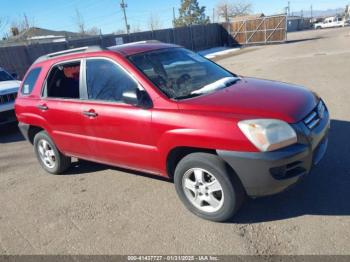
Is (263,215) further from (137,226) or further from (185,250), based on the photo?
(137,226)

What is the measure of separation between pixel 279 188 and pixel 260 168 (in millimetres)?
314

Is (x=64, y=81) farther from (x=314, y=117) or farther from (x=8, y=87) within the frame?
(x=8, y=87)

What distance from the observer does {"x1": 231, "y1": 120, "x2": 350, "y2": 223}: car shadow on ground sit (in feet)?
11.5

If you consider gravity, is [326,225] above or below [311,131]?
below

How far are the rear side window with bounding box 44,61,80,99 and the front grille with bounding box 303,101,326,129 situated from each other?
2.85 metres

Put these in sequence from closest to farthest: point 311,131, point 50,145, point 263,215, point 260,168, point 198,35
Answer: point 260,168 → point 311,131 → point 263,215 → point 50,145 → point 198,35

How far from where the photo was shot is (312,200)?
3.67 m

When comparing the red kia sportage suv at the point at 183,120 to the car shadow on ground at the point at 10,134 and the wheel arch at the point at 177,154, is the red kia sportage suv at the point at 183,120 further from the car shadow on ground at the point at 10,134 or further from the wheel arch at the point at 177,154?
the car shadow on ground at the point at 10,134

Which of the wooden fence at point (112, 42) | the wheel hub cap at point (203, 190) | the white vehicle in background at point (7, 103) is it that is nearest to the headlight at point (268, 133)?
the wheel hub cap at point (203, 190)

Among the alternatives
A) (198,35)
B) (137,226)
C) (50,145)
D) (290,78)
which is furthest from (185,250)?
(198,35)

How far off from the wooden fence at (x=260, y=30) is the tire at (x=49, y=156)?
30898 millimetres

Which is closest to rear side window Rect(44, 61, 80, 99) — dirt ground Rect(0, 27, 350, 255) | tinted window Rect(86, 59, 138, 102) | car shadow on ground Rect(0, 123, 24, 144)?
tinted window Rect(86, 59, 138, 102)

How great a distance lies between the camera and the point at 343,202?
3557 millimetres

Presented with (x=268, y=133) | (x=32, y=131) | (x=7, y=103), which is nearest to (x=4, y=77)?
(x=7, y=103)
